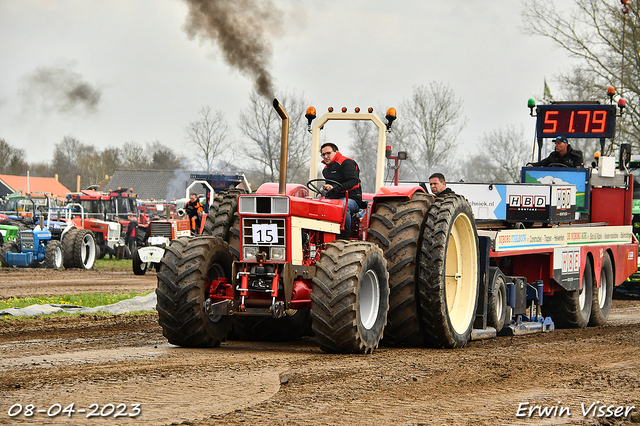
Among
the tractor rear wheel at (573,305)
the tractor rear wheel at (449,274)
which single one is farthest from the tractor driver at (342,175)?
the tractor rear wheel at (573,305)

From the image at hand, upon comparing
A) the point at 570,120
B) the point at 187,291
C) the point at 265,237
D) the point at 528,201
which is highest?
the point at 570,120

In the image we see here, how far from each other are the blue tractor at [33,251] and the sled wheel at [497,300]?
17.2 m

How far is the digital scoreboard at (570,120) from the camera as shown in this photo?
46.4ft

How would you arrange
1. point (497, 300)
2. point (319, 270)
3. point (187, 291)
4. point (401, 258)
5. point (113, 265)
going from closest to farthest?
point (319, 270) → point (187, 291) → point (401, 258) → point (497, 300) → point (113, 265)

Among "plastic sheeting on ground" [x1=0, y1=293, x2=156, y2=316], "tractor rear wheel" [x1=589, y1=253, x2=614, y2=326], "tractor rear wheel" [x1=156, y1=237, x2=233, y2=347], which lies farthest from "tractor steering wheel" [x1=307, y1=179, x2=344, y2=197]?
"tractor rear wheel" [x1=589, y1=253, x2=614, y2=326]

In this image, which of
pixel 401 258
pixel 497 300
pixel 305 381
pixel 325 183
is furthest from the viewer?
pixel 497 300

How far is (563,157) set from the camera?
13.5m

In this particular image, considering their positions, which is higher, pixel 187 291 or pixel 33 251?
pixel 187 291

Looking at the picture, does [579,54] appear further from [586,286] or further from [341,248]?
[341,248]

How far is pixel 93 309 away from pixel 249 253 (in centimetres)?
577

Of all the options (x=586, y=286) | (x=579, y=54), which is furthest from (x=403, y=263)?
(x=579, y=54)

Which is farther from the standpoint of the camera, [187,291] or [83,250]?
[83,250]

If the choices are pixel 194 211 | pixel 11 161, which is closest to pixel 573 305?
pixel 194 211

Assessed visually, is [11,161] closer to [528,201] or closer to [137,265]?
[137,265]
